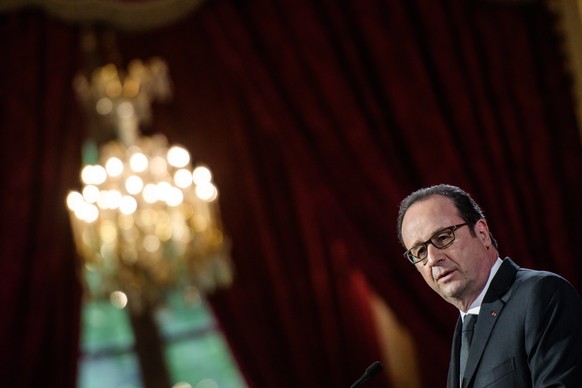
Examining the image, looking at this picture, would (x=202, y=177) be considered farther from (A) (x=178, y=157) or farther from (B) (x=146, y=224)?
(B) (x=146, y=224)

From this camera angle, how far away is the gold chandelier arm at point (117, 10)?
5.75 m

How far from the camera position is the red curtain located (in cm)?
561

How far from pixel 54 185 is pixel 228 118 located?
4.09 ft

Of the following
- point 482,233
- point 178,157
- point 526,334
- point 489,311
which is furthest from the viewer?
point 178,157

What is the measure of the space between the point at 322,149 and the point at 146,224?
4.71ft

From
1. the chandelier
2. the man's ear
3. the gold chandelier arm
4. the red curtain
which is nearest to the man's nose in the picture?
the man's ear

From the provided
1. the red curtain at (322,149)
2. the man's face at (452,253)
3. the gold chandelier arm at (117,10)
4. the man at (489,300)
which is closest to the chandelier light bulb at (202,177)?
the red curtain at (322,149)

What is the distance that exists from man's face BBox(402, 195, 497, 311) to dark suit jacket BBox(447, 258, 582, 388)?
59 mm

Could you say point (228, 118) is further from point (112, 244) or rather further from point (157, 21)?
point (112, 244)

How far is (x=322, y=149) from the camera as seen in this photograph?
5824 mm

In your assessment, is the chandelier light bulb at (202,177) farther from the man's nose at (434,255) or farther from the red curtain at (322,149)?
the man's nose at (434,255)

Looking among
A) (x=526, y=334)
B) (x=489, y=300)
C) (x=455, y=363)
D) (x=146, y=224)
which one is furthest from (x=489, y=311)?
(x=146, y=224)

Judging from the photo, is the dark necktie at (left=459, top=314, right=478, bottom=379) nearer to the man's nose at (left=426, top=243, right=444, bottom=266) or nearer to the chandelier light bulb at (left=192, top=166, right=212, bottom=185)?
the man's nose at (left=426, top=243, right=444, bottom=266)

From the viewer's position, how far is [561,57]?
616 centimetres
